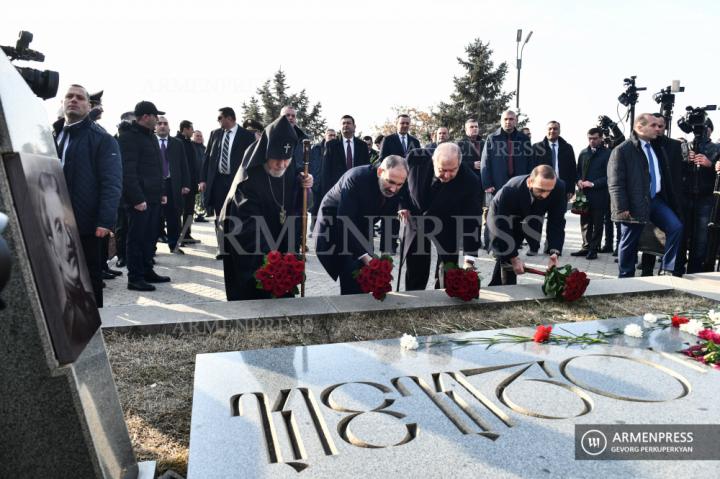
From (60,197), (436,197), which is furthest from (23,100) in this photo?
(436,197)

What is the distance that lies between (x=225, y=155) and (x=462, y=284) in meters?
4.77

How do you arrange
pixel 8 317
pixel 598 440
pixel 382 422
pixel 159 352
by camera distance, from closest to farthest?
pixel 8 317, pixel 598 440, pixel 382 422, pixel 159 352

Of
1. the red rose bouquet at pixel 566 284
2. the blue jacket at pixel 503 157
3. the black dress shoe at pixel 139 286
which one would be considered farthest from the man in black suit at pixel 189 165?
the red rose bouquet at pixel 566 284

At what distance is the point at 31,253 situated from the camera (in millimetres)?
1667

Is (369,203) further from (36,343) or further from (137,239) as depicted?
(36,343)

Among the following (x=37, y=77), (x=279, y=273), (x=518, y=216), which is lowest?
(x=279, y=273)

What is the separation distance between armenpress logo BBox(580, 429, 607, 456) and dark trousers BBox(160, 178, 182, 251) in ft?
25.2

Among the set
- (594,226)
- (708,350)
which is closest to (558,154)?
(594,226)

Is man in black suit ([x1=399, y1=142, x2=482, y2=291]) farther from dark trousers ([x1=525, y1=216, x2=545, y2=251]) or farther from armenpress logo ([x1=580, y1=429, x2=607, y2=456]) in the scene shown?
armenpress logo ([x1=580, y1=429, x2=607, y2=456])

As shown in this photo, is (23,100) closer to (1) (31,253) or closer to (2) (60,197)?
(2) (60,197)

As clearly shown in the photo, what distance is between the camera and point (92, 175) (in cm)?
472

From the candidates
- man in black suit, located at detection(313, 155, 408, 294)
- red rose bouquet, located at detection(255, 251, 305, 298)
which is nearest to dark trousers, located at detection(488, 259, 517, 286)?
man in black suit, located at detection(313, 155, 408, 294)

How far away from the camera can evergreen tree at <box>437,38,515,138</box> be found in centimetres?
3331

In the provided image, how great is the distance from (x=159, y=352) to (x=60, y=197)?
1.88 metres
